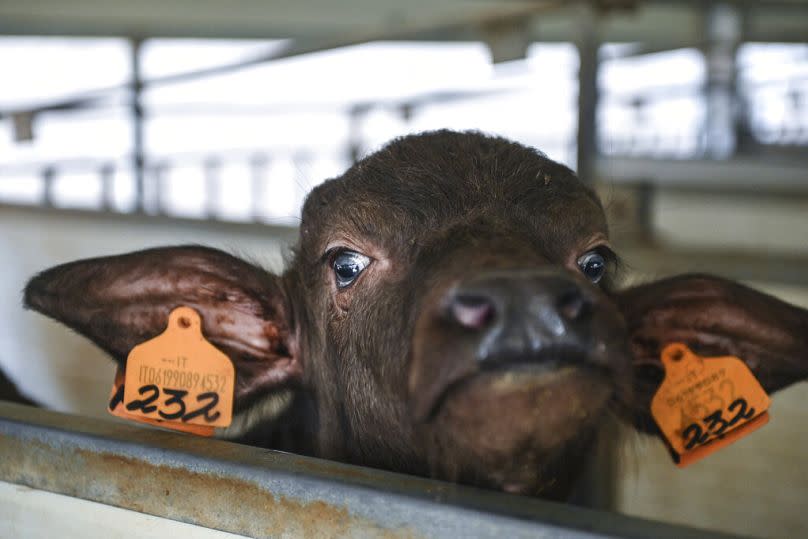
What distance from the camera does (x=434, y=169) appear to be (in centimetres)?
220

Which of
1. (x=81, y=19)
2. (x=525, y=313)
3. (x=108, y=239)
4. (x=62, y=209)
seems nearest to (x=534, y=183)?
(x=525, y=313)

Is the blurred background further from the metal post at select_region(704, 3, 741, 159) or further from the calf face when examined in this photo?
the calf face

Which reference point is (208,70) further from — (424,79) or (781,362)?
(424,79)

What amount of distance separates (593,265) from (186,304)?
114 cm

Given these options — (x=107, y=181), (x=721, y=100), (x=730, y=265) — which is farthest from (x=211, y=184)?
(x=730, y=265)

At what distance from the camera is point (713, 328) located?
2453mm

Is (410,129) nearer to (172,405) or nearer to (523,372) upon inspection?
(172,405)

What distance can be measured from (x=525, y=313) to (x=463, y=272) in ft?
0.69

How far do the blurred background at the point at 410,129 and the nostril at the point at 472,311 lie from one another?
1.30 meters

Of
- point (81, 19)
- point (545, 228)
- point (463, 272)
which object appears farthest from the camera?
point (81, 19)

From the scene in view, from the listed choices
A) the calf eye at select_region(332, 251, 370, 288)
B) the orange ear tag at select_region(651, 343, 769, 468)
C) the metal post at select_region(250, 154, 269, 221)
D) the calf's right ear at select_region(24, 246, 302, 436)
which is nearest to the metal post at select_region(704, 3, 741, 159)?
the metal post at select_region(250, 154, 269, 221)

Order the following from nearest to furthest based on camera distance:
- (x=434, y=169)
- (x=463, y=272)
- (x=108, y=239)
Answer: (x=463, y=272)
(x=434, y=169)
(x=108, y=239)

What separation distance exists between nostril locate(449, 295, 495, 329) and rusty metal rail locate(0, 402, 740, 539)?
0.29 metres

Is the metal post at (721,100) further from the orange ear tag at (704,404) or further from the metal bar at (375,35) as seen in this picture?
the orange ear tag at (704,404)
